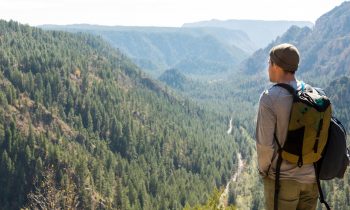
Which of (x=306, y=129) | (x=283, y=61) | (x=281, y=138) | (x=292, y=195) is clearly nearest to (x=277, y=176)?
(x=292, y=195)

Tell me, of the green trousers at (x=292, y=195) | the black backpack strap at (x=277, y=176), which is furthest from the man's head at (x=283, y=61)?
the green trousers at (x=292, y=195)

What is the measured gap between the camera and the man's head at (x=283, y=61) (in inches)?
528

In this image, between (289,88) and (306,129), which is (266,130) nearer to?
(306,129)

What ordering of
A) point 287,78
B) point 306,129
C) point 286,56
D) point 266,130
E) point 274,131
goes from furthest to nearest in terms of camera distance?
point 287,78 → point 286,56 → point 274,131 → point 266,130 → point 306,129

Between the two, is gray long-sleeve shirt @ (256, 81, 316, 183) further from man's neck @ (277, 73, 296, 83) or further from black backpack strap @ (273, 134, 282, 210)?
man's neck @ (277, 73, 296, 83)

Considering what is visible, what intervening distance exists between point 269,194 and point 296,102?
2922mm

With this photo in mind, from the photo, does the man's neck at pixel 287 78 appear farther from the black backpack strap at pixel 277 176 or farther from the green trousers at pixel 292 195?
the green trousers at pixel 292 195

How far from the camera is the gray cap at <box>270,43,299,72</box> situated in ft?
43.9

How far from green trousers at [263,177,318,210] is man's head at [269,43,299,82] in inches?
126

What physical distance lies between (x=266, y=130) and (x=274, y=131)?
0.28 m

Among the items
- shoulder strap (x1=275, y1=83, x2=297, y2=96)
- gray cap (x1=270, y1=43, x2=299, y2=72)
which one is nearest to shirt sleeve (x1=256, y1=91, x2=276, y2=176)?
shoulder strap (x1=275, y1=83, x2=297, y2=96)

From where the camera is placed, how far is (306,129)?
12.9 meters

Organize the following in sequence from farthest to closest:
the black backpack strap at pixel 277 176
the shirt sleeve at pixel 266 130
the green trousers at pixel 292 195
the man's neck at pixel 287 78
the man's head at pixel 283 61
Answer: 1. the man's neck at pixel 287 78
2. the man's head at pixel 283 61
3. the green trousers at pixel 292 195
4. the black backpack strap at pixel 277 176
5. the shirt sleeve at pixel 266 130

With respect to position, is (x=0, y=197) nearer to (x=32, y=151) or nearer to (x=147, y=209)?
(x=32, y=151)
